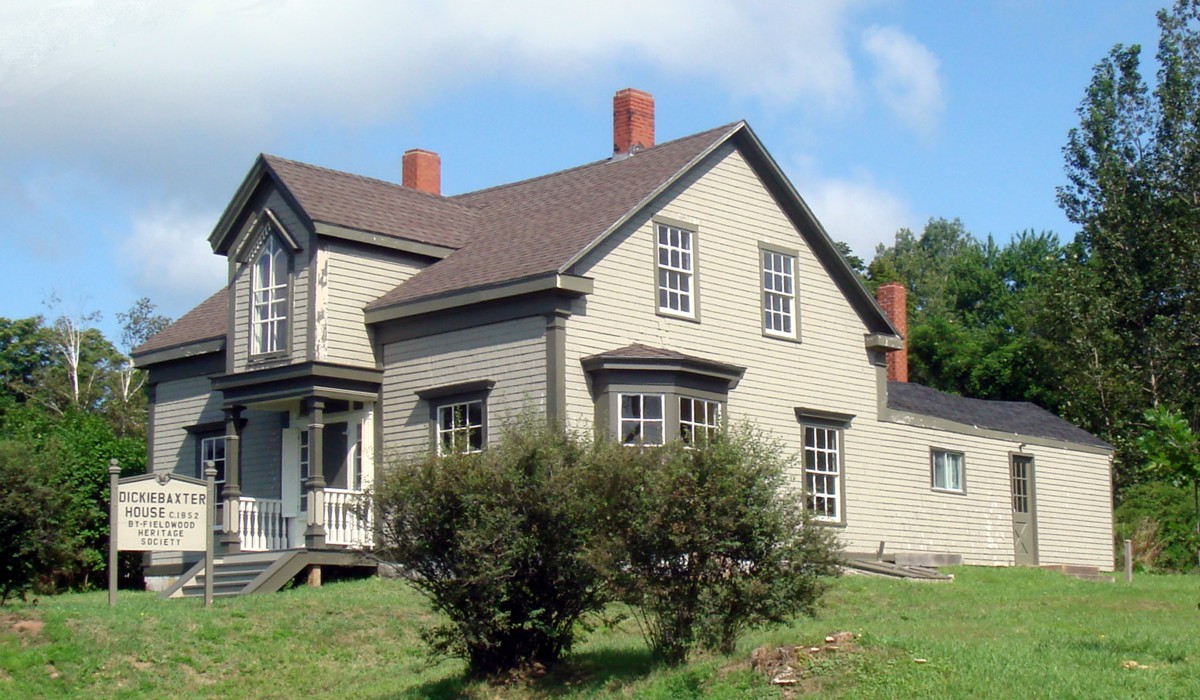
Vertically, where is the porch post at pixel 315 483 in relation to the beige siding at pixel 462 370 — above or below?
below

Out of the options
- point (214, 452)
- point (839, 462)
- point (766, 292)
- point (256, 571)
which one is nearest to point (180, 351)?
point (214, 452)

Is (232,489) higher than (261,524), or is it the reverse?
(232,489)

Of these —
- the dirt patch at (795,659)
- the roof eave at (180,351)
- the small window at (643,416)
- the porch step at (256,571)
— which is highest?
the roof eave at (180,351)

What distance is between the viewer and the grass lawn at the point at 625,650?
1334 centimetres

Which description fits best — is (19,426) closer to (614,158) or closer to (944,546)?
(614,158)

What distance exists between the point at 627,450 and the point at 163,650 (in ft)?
20.6

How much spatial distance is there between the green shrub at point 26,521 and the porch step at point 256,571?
2960mm

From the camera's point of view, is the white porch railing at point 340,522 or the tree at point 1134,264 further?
the tree at point 1134,264

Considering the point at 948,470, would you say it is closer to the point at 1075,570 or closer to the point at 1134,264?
the point at 1075,570

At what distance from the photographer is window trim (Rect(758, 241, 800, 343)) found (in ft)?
88.9

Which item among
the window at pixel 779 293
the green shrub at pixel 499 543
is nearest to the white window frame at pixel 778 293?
the window at pixel 779 293

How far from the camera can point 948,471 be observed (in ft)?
101

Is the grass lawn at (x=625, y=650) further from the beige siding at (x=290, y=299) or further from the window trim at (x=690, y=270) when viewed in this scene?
the window trim at (x=690, y=270)

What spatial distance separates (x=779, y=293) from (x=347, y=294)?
7.69m
